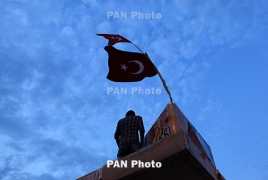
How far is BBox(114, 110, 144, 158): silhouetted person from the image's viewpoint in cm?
671

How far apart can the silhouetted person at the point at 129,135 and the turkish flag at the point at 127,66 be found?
143cm

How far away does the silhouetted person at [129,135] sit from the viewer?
671 cm

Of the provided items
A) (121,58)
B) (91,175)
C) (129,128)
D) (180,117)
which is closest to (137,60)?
(121,58)

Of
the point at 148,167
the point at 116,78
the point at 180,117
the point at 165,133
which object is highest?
the point at 116,78

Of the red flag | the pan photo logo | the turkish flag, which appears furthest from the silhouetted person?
the red flag

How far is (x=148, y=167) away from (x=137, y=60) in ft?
12.8

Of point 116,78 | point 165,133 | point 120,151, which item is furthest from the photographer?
point 116,78

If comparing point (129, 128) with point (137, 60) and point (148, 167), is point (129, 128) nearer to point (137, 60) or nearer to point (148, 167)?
point (148, 167)

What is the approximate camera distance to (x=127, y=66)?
8.41 metres

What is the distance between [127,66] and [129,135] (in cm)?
223

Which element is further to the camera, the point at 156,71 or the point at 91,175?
the point at 156,71

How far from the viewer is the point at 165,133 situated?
5.85m

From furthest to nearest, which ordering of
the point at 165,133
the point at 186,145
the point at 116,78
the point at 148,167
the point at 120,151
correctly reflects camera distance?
1. the point at 116,78
2. the point at 120,151
3. the point at 165,133
4. the point at 148,167
5. the point at 186,145

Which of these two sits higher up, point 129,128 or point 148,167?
point 129,128
